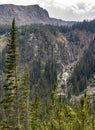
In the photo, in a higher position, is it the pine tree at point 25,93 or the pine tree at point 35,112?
the pine tree at point 25,93

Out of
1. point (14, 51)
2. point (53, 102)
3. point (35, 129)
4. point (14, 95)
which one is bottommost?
point (35, 129)

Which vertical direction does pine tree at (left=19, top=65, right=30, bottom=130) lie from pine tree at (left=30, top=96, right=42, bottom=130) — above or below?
above

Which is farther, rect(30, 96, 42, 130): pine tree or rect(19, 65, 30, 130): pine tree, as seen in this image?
rect(30, 96, 42, 130): pine tree

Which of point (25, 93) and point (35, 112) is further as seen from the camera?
point (35, 112)

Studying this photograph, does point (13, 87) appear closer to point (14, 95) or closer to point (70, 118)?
point (14, 95)

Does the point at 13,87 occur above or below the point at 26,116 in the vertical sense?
above

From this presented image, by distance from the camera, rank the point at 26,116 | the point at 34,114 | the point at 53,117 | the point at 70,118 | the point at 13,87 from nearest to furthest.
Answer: the point at 13,87 → the point at 70,118 → the point at 53,117 → the point at 26,116 → the point at 34,114

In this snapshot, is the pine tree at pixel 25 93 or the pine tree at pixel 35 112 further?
the pine tree at pixel 35 112

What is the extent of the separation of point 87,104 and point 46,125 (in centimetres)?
3444

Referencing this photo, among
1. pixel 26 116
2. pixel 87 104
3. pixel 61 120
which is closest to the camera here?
pixel 87 104

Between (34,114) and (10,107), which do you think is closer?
(10,107)

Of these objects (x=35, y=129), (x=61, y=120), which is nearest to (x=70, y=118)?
(x=61, y=120)

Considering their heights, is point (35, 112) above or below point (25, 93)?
below

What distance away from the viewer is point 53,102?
65250mm
